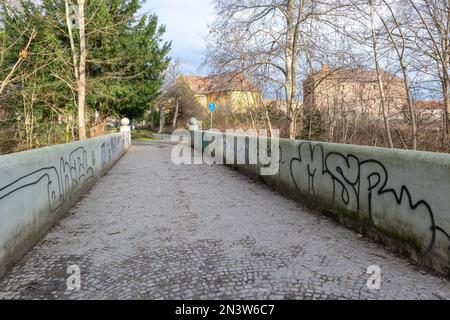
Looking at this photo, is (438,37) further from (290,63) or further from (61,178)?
(61,178)

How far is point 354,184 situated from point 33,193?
415cm

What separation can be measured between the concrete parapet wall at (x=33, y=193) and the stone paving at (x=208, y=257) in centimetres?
18

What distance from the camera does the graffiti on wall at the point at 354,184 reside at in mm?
3402

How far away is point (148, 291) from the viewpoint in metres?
2.90

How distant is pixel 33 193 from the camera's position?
401 cm

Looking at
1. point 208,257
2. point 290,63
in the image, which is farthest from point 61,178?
point 290,63

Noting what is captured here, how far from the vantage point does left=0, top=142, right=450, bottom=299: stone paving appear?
9.53 ft

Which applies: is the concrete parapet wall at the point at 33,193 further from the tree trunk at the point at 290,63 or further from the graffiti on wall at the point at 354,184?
the tree trunk at the point at 290,63

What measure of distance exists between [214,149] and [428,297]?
12.5m

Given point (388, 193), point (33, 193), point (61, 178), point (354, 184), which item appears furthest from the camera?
point (61, 178)

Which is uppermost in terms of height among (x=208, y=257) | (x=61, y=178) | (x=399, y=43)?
(x=399, y=43)

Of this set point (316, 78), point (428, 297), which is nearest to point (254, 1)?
point (316, 78)

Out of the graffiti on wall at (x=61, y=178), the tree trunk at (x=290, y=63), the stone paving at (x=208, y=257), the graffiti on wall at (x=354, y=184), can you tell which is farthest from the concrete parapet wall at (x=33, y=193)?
the tree trunk at (x=290, y=63)

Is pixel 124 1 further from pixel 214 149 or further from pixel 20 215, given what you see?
pixel 20 215
